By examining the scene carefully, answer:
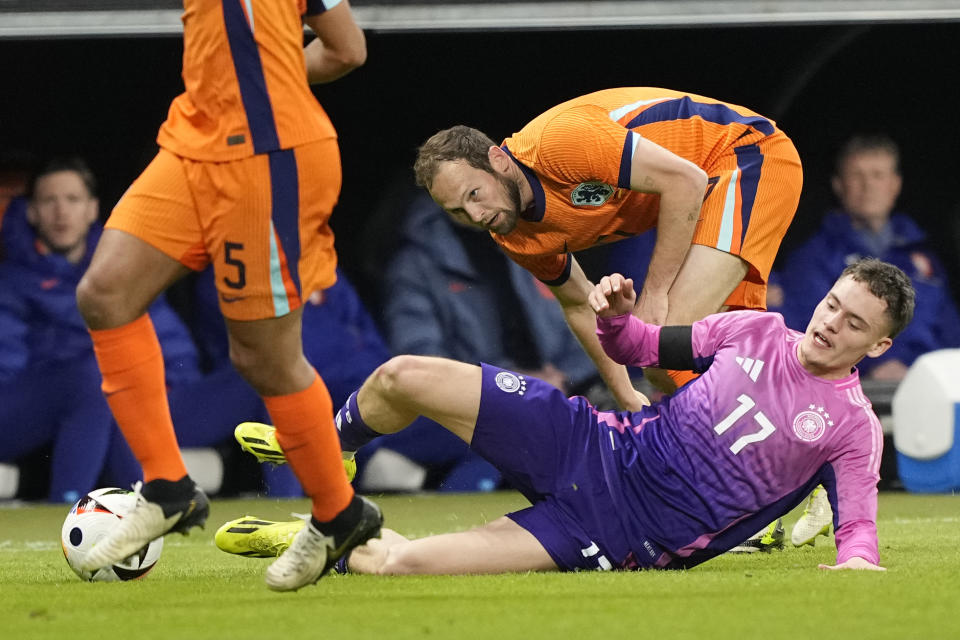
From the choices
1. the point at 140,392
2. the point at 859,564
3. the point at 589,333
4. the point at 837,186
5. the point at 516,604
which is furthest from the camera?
the point at 837,186

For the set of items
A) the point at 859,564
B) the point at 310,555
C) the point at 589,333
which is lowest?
the point at 859,564

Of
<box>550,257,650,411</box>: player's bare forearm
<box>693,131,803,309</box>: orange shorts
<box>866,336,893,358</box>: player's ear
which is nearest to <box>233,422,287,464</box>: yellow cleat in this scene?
<box>550,257,650,411</box>: player's bare forearm

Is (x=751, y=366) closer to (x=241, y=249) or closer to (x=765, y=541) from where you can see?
(x=765, y=541)

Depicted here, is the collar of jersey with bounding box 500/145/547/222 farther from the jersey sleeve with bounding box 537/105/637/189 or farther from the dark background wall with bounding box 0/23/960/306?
the dark background wall with bounding box 0/23/960/306

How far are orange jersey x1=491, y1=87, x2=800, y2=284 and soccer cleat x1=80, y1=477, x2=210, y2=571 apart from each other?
1.61m

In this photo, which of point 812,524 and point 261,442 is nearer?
point 261,442

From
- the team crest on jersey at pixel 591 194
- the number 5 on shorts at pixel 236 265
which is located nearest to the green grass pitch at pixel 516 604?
the number 5 on shorts at pixel 236 265

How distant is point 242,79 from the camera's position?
10.8 ft

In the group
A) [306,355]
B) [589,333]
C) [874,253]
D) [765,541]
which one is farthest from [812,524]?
[874,253]

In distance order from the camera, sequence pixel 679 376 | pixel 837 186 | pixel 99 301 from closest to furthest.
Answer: pixel 99 301, pixel 679 376, pixel 837 186

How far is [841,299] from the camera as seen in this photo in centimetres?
383

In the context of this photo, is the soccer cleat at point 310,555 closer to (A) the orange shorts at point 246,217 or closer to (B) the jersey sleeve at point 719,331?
(A) the orange shorts at point 246,217

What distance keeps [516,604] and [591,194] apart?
170 centimetres

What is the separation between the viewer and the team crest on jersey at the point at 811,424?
3.83m
